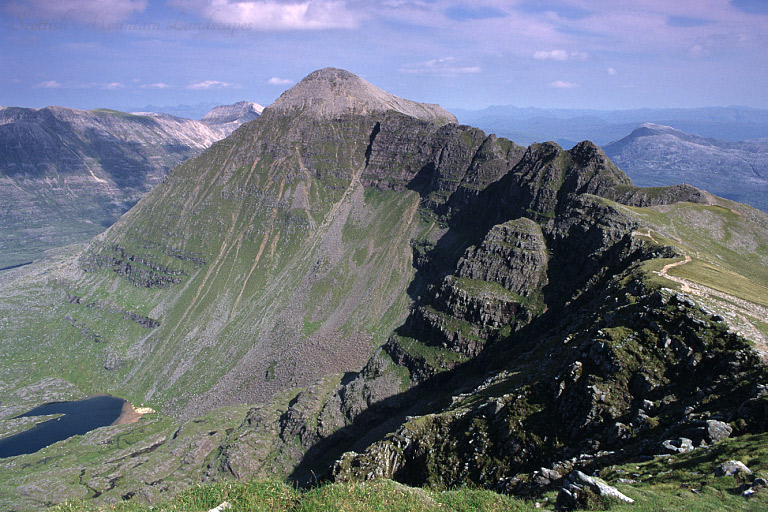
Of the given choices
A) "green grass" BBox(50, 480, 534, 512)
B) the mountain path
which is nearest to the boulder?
"green grass" BBox(50, 480, 534, 512)

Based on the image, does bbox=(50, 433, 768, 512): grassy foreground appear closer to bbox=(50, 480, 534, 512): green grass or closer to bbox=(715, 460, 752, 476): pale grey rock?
bbox=(50, 480, 534, 512): green grass

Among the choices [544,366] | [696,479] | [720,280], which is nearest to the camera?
[696,479]

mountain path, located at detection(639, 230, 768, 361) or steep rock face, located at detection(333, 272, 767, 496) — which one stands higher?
mountain path, located at detection(639, 230, 768, 361)

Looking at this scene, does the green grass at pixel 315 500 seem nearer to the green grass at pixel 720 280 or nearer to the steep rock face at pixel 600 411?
the steep rock face at pixel 600 411

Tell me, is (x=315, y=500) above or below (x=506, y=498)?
above

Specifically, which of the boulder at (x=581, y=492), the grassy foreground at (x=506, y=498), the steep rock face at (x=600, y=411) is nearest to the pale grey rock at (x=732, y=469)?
the grassy foreground at (x=506, y=498)

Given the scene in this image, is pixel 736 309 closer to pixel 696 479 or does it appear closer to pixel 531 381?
pixel 531 381

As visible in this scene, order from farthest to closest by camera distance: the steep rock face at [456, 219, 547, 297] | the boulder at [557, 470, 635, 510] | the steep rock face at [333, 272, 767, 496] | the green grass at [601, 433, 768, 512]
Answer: the steep rock face at [456, 219, 547, 297]
the steep rock face at [333, 272, 767, 496]
the boulder at [557, 470, 635, 510]
the green grass at [601, 433, 768, 512]

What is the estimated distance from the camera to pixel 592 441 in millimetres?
42125

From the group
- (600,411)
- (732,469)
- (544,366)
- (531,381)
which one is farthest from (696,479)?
(544,366)

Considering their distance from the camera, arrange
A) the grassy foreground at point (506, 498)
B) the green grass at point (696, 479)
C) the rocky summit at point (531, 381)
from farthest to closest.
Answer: the rocky summit at point (531, 381)
the grassy foreground at point (506, 498)
the green grass at point (696, 479)

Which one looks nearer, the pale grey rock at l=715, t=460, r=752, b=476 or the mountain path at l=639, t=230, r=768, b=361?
the pale grey rock at l=715, t=460, r=752, b=476

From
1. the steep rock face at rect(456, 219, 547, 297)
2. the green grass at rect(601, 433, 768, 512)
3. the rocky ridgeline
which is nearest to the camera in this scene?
the green grass at rect(601, 433, 768, 512)

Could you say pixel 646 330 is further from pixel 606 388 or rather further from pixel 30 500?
pixel 30 500
